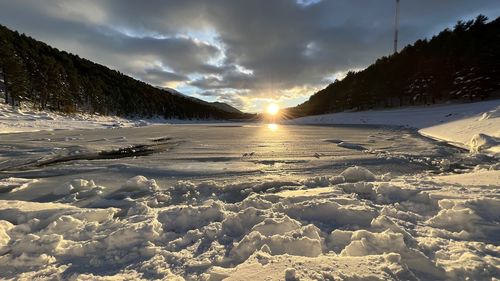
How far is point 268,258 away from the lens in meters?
3.33

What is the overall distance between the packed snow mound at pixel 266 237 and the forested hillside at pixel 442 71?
5145 centimetres

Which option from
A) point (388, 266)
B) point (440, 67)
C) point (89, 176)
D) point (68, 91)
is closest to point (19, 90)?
point (68, 91)

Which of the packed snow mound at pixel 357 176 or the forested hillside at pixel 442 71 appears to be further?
the forested hillside at pixel 442 71

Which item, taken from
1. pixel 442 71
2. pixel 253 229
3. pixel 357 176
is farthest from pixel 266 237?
pixel 442 71

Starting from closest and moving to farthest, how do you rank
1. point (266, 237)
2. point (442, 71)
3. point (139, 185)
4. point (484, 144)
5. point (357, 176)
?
point (266, 237) → point (139, 185) → point (357, 176) → point (484, 144) → point (442, 71)

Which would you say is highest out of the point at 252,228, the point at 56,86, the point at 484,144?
the point at 56,86

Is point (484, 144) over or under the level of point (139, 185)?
over

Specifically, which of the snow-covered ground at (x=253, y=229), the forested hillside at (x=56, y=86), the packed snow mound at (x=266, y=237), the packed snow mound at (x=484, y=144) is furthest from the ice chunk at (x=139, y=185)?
the forested hillside at (x=56, y=86)

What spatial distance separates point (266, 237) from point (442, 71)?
62.5 metres

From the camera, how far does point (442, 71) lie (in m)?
54.7

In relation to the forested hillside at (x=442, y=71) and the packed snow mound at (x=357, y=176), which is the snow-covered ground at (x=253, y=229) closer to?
the packed snow mound at (x=357, y=176)

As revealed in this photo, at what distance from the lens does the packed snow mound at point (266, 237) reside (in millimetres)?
3166

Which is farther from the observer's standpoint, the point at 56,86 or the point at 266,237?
the point at 56,86

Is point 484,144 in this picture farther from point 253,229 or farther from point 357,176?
point 253,229
